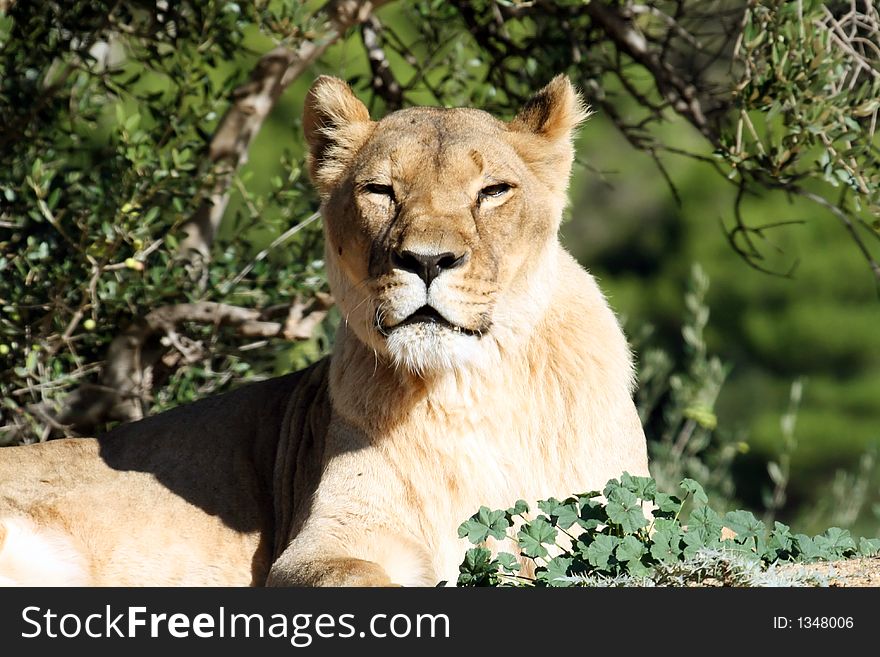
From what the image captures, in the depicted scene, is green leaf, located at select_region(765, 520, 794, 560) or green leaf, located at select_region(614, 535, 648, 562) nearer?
green leaf, located at select_region(614, 535, 648, 562)

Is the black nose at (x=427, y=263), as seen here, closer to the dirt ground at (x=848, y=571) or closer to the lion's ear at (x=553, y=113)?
the lion's ear at (x=553, y=113)

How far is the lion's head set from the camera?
412cm

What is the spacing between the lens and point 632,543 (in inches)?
146

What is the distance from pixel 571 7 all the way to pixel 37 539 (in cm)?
353

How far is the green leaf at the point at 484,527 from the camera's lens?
3.78 metres

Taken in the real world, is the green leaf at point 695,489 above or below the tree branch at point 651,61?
below

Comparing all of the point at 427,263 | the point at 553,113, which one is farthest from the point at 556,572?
the point at 553,113

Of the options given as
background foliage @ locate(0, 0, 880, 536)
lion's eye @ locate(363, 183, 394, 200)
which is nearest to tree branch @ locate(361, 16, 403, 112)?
background foliage @ locate(0, 0, 880, 536)

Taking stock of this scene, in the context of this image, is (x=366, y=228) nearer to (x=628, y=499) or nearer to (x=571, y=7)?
(x=628, y=499)

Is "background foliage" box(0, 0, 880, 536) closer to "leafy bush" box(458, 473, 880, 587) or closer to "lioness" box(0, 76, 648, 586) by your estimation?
"lioness" box(0, 76, 648, 586)

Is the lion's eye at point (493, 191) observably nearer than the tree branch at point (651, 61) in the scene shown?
Yes

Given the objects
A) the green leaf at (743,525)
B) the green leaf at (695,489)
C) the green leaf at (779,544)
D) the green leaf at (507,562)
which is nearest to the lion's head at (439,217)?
the green leaf at (507,562)

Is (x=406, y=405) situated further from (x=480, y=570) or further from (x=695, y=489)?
(x=695, y=489)

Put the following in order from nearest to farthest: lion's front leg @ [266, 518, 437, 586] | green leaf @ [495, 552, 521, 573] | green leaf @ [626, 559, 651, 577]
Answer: green leaf @ [626, 559, 651, 577]
green leaf @ [495, 552, 521, 573]
lion's front leg @ [266, 518, 437, 586]
